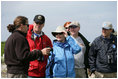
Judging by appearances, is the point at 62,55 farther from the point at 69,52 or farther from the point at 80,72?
the point at 80,72

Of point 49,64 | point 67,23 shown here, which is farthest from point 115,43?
point 49,64

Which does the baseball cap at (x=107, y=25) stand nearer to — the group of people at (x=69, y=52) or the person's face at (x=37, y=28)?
the group of people at (x=69, y=52)

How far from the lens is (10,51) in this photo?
3.95m

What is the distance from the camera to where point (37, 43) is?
4.80 meters

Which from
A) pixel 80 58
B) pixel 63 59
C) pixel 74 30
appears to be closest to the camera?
pixel 63 59

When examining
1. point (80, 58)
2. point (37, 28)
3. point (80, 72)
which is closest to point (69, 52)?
point (80, 58)

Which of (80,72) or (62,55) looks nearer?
(62,55)

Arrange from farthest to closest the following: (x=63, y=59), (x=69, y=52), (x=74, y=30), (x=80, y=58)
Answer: (x=74, y=30) < (x=80, y=58) < (x=69, y=52) < (x=63, y=59)

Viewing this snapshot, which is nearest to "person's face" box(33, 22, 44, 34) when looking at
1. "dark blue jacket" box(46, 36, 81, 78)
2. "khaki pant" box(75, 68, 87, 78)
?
"dark blue jacket" box(46, 36, 81, 78)

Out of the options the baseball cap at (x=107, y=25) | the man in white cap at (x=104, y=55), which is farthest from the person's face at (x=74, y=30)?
the baseball cap at (x=107, y=25)

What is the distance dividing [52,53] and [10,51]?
119 cm

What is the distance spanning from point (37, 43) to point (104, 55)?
162cm

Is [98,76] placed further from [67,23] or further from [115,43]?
[67,23]

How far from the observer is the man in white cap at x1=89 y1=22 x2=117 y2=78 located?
5.05 m
